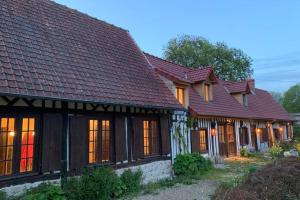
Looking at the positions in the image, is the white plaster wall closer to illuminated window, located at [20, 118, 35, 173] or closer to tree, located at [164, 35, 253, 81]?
illuminated window, located at [20, 118, 35, 173]

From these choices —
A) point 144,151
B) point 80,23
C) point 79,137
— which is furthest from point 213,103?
point 79,137

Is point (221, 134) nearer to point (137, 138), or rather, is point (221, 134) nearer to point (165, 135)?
point (165, 135)

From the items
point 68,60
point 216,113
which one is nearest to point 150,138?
point 68,60

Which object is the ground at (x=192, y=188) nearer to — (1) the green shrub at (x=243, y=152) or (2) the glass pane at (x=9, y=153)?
(2) the glass pane at (x=9, y=153)

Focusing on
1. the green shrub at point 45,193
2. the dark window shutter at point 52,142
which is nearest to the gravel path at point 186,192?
the green shrub at point 45,193

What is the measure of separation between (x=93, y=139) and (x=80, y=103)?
127 cm

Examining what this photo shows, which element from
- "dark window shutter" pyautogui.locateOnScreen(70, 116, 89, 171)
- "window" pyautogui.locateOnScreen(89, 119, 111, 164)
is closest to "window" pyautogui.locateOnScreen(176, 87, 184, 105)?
"window" pyautogui.locateOnScreen(89, 119, 111, 164)

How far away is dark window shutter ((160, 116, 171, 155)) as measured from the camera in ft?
40.8

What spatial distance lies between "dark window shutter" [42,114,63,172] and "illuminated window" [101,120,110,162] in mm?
1811

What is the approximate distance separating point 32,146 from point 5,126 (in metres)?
0.87

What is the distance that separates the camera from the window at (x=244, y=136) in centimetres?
2093

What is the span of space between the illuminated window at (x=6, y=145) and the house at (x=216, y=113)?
7445 millimetres

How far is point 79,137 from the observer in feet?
29.6

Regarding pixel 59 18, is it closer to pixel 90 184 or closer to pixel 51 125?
pixel 51 125
